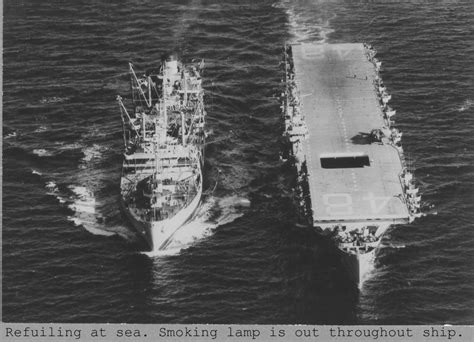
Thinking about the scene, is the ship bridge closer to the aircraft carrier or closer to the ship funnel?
the aircraft carrier

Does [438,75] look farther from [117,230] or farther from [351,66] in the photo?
[117,230]

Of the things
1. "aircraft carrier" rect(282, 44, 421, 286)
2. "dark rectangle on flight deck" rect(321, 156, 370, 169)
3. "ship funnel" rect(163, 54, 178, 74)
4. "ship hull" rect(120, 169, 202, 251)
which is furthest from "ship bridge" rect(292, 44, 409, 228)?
"ship funnel" rect(163, 54, 178, 74)

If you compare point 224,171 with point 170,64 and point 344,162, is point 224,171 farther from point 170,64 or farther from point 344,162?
point 170,64

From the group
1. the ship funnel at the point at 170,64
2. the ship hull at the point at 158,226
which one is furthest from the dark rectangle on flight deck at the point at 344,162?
the ship funnel at the point at 170,64

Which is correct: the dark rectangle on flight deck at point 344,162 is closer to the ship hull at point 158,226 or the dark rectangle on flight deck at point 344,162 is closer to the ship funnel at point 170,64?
the ship hull at point 158,226

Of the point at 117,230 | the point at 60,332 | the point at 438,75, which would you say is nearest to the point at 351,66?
the point at 438,75
